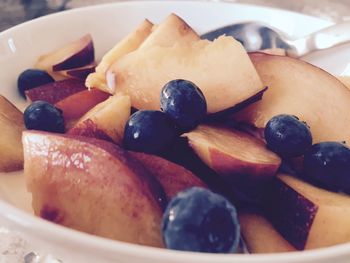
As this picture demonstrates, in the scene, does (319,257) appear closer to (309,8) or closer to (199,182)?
(199,182)

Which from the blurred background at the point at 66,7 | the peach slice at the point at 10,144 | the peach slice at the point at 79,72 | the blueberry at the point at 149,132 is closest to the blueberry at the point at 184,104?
the blueberry at the point at 149,132

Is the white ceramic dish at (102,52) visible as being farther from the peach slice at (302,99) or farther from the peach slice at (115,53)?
the peach slice at (302,99)

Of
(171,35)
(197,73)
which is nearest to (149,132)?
(197,73)

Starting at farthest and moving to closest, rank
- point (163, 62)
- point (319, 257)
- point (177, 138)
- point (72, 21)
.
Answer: point (72, 21) < point (163, 62) < point (177, 138) < point (319, 257)

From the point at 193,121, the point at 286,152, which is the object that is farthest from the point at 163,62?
the point at 286,152

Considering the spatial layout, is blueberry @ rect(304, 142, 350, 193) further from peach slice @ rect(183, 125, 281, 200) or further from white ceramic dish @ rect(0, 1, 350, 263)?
white ceramic dish @ rect(0, 1, 350, 263)
